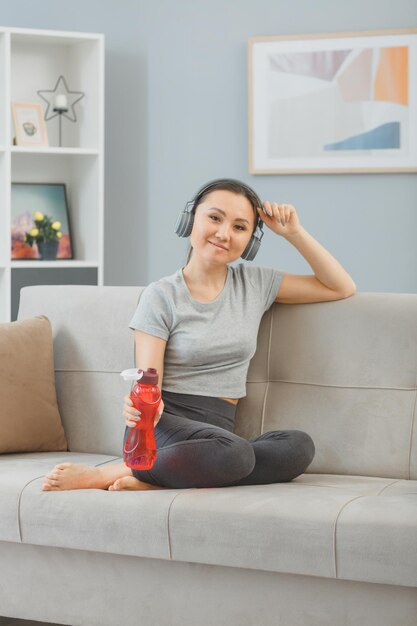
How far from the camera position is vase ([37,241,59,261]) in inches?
164

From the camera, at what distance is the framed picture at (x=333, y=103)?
395 centimetres

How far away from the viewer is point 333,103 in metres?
4.05

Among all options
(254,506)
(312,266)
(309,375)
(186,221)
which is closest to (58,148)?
(186,221)

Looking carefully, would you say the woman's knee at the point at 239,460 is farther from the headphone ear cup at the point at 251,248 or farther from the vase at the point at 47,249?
the vase at the point at 47,249

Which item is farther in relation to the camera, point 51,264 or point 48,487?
point 51,264

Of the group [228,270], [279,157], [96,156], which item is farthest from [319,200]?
[228,270]

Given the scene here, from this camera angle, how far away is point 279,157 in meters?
4.11

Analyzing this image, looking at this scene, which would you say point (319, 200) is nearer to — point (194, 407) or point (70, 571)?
point (194, 407)

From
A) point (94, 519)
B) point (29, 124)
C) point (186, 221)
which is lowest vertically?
point (94, 519)

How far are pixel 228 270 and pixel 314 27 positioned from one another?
1.90 meters

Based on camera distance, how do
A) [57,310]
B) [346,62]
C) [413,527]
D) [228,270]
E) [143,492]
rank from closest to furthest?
[413,527], [143,492], [228,270], [57,310], [346,62]

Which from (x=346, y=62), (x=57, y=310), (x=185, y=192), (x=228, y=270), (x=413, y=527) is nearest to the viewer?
(x=413, y=527)

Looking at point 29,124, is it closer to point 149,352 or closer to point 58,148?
point 58,148

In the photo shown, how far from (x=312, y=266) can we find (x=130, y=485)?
73 centimetres
